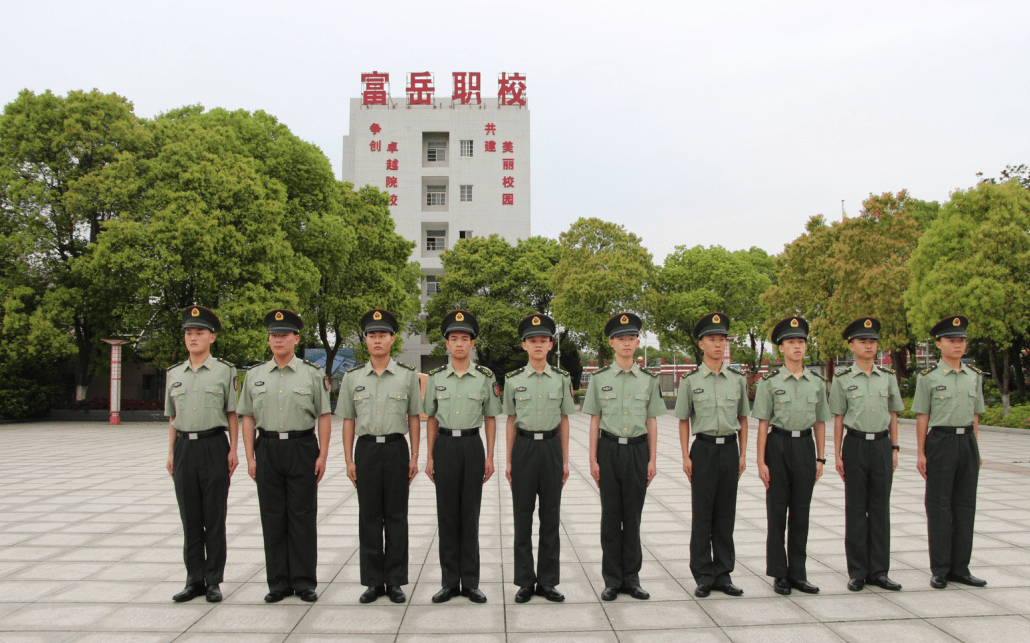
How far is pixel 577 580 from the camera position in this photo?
4.75 metres

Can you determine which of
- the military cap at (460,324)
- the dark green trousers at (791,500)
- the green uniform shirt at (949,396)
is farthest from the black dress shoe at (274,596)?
the green uniform shirt at (949,396)

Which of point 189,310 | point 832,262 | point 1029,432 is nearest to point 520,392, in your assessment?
point 189,310

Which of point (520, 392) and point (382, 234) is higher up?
point (382, 234)

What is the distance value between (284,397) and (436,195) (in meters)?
42.1

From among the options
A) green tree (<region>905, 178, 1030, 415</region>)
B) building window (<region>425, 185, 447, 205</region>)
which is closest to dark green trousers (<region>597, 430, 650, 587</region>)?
green tree (<region>905, 178, 1030, 415</region>)

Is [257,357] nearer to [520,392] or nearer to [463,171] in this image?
[520,392]

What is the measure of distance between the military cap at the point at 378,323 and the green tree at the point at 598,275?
23.4m

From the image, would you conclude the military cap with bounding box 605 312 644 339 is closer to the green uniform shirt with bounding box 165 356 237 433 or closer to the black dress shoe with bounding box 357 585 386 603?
the black dress shoe with bounding box 357 585 386 603

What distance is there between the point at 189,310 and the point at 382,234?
2262cm

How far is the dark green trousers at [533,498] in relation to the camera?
4.25m

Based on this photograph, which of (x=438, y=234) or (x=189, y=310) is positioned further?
(x=438, y=234)

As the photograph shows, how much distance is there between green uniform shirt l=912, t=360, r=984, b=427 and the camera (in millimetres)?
4629

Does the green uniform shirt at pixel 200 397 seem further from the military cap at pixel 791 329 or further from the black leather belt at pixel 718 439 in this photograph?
the military cap at pixel 791 329

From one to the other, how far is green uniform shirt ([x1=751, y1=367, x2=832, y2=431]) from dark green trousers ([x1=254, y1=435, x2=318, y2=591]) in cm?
302
